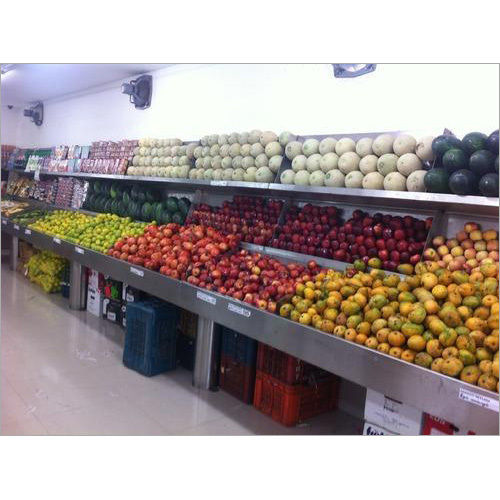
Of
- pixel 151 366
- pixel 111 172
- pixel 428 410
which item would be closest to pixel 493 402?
pixel 428 410

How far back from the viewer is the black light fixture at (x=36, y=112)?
31.4ft

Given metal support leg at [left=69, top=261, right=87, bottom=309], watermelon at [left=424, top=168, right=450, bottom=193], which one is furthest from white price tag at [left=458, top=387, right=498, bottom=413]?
metal support leg at [left=69, top=261, right=87, bottom=309]

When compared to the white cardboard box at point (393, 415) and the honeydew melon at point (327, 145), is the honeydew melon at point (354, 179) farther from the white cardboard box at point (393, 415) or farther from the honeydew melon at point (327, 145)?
the white cardboard box at point (393, 415)

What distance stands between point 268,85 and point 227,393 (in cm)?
279

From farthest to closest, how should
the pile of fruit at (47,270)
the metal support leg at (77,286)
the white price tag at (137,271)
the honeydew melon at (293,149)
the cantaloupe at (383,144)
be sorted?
the pile of fruit at (47,270) → the metal support leg at (77,286) → the white price tag at (137,271) → the honeydew melon at (293,149) → the cantaloupe at (383,144)

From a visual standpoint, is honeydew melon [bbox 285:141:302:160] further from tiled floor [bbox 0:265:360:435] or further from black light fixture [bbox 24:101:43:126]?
black light fixture [bbox 24:101:43:126]

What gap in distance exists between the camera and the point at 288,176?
364cm

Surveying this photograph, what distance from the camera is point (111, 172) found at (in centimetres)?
597

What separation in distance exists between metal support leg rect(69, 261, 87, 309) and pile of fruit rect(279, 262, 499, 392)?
3.64 metres

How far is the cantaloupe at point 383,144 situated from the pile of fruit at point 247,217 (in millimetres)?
1053

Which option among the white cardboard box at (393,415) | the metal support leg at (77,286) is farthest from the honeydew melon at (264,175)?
the metal support leg at (77,286)

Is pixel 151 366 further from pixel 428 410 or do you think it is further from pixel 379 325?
pixel 428 410

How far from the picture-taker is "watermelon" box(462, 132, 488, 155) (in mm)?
2670

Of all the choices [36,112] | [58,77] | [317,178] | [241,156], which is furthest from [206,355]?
[36,112]
